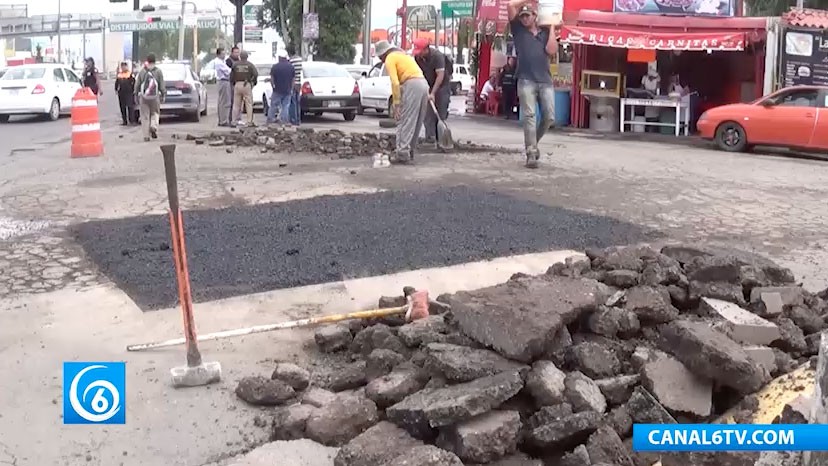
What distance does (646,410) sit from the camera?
12.9 ft

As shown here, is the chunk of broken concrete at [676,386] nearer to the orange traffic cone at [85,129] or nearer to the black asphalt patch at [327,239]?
the black asphalt patch at [327,239]

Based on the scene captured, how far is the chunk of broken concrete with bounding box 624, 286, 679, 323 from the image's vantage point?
4895 millimetres

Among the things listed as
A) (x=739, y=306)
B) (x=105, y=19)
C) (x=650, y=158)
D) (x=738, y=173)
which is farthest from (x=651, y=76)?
(x=105, y=19)

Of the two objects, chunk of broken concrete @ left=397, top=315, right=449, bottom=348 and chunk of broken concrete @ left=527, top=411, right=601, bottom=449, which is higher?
chunk of broken concrete @ left=397, top=315, right=449, bottom=348

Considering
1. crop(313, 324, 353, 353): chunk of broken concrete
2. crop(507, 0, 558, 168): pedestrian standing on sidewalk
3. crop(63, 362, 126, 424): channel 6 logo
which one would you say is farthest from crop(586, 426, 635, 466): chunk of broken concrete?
crop(507, 0, 558, 168): pedestrian standing on sidewalk

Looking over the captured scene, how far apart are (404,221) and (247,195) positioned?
2533 millimetres

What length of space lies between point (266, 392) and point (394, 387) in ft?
2.22

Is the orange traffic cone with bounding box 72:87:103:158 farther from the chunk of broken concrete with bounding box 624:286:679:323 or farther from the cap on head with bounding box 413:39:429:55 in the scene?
the chunk of broken concrete with bounding box 624:286:679:323

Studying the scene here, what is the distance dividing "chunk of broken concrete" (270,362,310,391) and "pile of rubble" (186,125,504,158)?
882 centimetres

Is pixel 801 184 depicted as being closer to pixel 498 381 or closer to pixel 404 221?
pixel 404 221

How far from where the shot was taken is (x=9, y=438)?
13.8ft

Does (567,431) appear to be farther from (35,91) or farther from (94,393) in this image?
(35,91)

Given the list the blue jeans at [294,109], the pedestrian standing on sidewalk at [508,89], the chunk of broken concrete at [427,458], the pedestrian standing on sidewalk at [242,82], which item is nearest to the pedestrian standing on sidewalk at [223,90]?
the pedestrian standing on sidewalk at [242,82]

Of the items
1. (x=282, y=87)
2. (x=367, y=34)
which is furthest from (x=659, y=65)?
(x=367, y=34)
